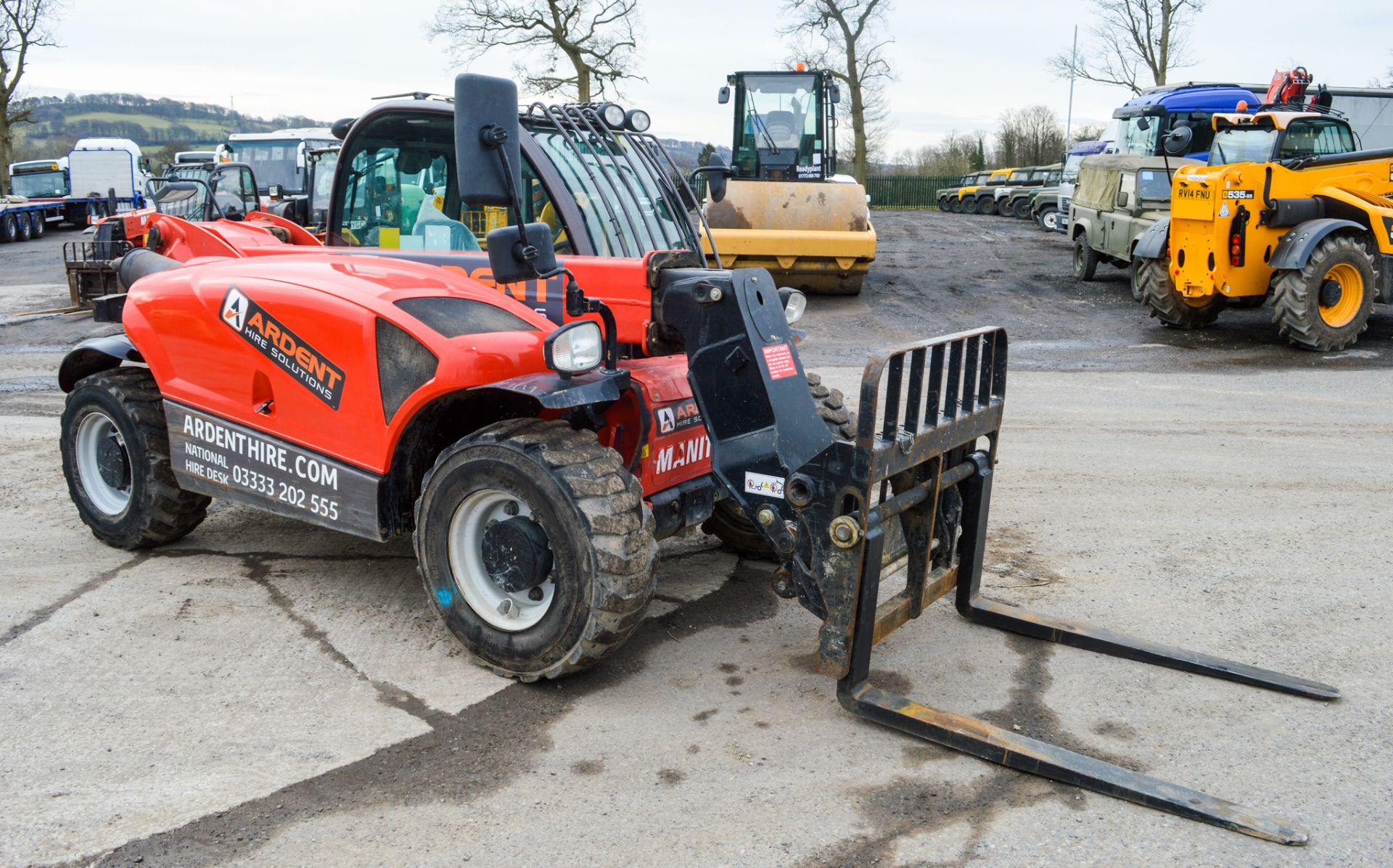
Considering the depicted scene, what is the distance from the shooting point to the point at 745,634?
184 inches

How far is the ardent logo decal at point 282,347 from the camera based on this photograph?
4391mm

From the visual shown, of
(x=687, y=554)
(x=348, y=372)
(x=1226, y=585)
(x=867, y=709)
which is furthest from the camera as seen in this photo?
(x=687, y=554)

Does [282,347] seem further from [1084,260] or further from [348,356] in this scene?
[1084,260]

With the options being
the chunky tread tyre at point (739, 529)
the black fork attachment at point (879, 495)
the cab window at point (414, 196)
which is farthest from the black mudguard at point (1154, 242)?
the cab window at point (414, 196)

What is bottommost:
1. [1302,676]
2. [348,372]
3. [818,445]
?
[1302,676]

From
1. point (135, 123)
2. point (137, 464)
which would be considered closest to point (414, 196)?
point (137, 464)

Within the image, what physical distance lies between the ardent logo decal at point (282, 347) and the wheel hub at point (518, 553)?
0.91 meters

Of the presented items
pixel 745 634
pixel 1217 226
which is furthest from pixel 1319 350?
pixel 745 634

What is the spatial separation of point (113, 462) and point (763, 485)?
11.4ft

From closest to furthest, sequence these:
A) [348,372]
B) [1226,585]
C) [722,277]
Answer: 1. [722,277]
2. [348,372]
3. [1226,585]

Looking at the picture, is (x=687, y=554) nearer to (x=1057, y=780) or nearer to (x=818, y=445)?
(x=818, y=445)

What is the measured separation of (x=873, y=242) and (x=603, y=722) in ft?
40.1

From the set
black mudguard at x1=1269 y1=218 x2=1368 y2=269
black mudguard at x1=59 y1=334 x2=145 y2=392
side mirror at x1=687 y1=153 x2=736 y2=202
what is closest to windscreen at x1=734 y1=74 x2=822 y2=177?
black mudguard at x1=1269 y1=218 x2=1368 y2=269

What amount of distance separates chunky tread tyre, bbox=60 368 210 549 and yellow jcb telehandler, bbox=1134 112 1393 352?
10085 mm
